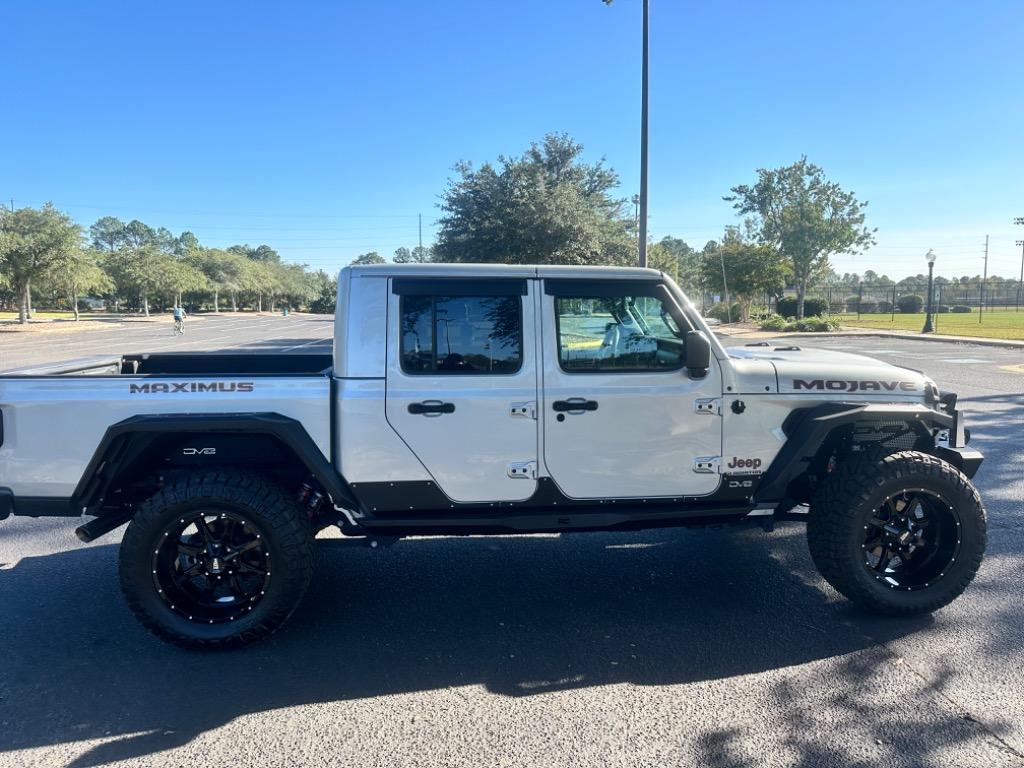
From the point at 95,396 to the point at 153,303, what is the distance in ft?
298

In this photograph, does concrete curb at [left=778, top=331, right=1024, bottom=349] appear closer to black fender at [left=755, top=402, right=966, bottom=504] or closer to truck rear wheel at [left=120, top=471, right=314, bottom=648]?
black fender at [left=755, top=402, right=966, bottom=504]

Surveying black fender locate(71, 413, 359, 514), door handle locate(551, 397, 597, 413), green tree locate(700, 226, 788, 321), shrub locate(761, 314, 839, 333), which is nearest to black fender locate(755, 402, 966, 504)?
door handle locate(551, 397, 597, 413)

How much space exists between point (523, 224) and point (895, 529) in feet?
60.1

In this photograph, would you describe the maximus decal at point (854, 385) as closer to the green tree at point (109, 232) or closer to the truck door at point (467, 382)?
the truck door at point (467, 382)

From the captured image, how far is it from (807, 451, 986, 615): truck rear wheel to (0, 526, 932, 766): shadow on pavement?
0.19 m

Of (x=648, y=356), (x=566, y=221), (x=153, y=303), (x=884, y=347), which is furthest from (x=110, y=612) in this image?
(x=153, y=303)

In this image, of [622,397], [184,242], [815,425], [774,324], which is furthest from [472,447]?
[184,242]

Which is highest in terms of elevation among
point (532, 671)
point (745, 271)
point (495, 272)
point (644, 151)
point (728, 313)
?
point (644, 151)

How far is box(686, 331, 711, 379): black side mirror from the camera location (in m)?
3.57

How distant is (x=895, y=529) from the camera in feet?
12.7

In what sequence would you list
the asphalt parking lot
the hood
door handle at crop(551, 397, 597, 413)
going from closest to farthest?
the asphalt parking lot < door handle at crop(551, 397, 597, 413) < the hood

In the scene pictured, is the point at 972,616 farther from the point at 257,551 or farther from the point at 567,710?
the point at 257,551

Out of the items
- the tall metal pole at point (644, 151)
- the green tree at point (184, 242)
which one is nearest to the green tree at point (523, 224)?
the tall metal pole at point (644, 151)

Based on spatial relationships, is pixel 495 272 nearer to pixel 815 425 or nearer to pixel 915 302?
pixel 815 425
